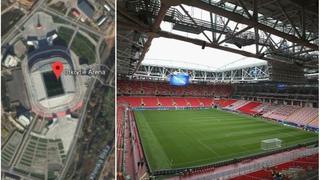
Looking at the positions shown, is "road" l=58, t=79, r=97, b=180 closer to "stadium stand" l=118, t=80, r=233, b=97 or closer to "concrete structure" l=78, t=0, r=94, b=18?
"concrete structure" l=78, t=0, r=94, b=18

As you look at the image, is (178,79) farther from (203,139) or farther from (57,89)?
(57,89)

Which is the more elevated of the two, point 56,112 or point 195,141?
point 56,112

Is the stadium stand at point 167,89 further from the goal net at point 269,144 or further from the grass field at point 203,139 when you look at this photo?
the goal net at point 269,144

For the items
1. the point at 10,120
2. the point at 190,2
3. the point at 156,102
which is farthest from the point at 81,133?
the point at 156,102

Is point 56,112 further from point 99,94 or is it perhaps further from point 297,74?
point 297,74

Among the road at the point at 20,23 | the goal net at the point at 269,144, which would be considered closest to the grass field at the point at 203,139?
the goal net at the point at 269,144

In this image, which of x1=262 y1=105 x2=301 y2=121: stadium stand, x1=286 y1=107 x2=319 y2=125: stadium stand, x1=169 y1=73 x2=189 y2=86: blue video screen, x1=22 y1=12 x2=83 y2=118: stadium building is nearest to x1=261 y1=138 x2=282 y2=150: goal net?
x1=286 y1=107 x2=319 y2=125: stadium stand
